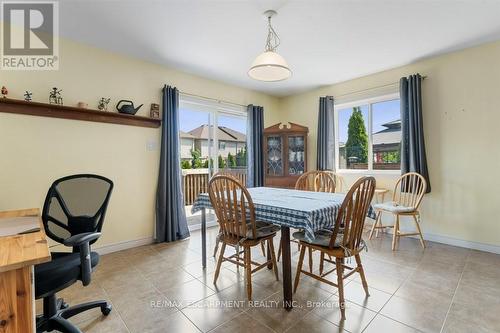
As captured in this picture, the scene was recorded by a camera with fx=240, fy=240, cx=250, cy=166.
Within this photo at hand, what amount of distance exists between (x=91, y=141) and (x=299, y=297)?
2.74m

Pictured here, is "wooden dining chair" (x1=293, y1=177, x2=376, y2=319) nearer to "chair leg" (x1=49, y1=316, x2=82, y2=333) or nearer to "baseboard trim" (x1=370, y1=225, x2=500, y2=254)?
"chair leg" (x1=49, y1=316, x2=82, y2=333)

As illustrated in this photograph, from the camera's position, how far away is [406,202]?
332 cm

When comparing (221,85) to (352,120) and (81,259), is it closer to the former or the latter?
(352,120)

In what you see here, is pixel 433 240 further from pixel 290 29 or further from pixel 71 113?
pixel 71 113

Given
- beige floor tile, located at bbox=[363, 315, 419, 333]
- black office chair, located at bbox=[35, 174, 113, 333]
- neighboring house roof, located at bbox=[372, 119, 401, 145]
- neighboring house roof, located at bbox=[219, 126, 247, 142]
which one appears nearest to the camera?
black office chair, located at bbox=[35, 174, 113, 333]

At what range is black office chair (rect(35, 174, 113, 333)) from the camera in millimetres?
1356

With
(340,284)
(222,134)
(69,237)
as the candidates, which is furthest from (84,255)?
(222,134)

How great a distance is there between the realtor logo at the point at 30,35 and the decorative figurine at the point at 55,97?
247 mm

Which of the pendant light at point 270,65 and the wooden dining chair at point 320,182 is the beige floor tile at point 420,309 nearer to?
the wooden dining chair at point 320,182

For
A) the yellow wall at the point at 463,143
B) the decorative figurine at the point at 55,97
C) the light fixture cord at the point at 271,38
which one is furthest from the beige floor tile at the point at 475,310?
the decorative figurine at the point at 55,97

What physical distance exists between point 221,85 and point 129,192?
2240 millimetres

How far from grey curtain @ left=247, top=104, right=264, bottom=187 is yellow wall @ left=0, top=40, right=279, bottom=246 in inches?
47.0

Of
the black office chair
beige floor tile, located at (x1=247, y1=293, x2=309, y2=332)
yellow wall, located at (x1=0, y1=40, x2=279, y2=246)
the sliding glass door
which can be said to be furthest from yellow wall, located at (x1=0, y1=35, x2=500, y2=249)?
beige floor tile, located at (x1=247, y1=293, x2=309, y2=332)

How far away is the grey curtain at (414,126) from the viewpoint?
316 cm
